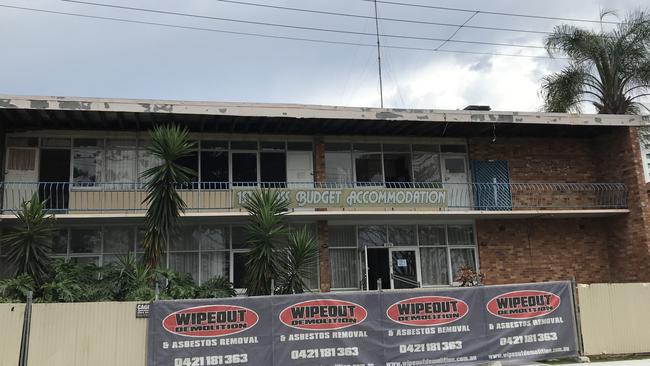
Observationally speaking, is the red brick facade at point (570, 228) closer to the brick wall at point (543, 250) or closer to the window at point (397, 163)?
the brick wall at point (543, 250)

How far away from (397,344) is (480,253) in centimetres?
825

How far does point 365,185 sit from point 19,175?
393 inches

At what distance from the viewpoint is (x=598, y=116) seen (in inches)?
728

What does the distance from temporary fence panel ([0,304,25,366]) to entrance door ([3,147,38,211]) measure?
7.09 meters

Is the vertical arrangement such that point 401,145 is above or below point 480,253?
above

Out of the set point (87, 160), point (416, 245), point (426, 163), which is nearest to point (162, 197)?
point (87, 160)

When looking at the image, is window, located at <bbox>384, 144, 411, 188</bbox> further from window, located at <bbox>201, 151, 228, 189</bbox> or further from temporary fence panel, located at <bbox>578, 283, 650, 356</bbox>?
temporary fence panel, located at <bbox>578, 283, 650, 356</bbox>

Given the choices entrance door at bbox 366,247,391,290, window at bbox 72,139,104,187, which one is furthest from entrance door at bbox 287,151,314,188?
window at bbox 72,139,104,187

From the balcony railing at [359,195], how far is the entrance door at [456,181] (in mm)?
32

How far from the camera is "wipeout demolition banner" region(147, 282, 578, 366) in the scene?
1014 cm

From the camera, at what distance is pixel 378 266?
58.4 feet

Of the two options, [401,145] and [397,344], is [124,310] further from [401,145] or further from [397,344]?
[401,145]

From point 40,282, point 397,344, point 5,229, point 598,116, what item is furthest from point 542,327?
point 5,229

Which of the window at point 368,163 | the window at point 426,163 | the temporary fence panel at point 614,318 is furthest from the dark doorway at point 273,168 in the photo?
the temporary fence panel at point 614,318
